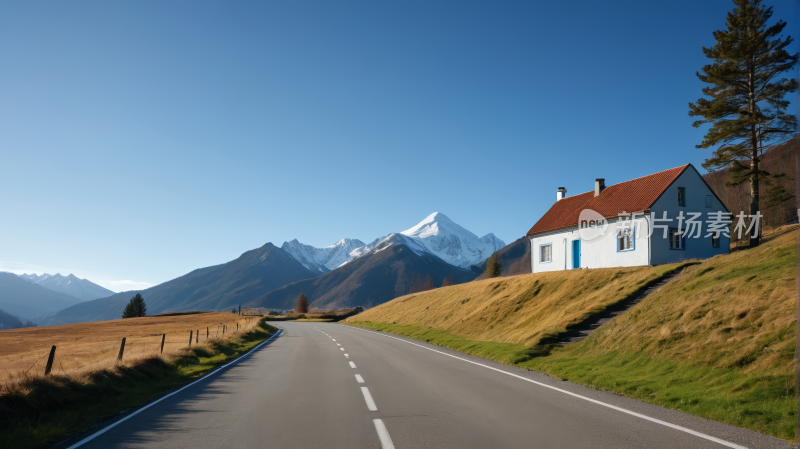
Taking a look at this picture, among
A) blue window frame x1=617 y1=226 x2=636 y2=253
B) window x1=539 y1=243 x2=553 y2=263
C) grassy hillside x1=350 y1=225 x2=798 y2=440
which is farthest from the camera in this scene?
window x1=539 y1=243 x2=553 y2=263

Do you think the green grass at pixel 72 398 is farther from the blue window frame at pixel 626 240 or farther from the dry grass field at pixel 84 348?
the blue window frame at pixel 626 240

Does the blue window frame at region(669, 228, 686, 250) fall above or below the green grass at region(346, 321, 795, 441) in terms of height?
above

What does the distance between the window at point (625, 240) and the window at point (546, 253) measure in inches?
278

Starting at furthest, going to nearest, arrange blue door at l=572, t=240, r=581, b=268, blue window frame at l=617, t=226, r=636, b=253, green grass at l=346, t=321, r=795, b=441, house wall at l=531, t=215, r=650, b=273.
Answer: blue door at l=572, t=240, r=581, b=268 < blue window frame at l=617, t=226, r=636, b=253 < house wall at l=531, t=215, r=650, b=273 < green grass at l=346, t=321, r=795, b=441

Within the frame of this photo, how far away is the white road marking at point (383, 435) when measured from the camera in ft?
20.7

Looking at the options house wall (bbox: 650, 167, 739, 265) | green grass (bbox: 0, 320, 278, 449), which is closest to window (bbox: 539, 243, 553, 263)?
house wall (bbox: 650, 167, 739, 265)

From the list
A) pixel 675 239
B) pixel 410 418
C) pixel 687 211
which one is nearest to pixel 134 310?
pixel 675 239

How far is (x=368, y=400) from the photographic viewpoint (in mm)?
9625

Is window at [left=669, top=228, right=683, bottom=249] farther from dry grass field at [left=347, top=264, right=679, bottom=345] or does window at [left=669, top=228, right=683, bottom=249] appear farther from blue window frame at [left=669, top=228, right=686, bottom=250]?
dry grass field at [left=347, top=264, right=679, bottom=345]

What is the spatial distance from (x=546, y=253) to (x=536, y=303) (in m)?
12.3

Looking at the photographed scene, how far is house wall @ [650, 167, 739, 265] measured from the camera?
31047 mm

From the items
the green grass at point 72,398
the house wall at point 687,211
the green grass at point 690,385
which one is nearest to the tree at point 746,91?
the house wall at point 687,211

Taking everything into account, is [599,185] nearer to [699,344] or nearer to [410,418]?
[699,344]

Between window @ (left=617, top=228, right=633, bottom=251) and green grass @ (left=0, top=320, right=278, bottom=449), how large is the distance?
28439mm
